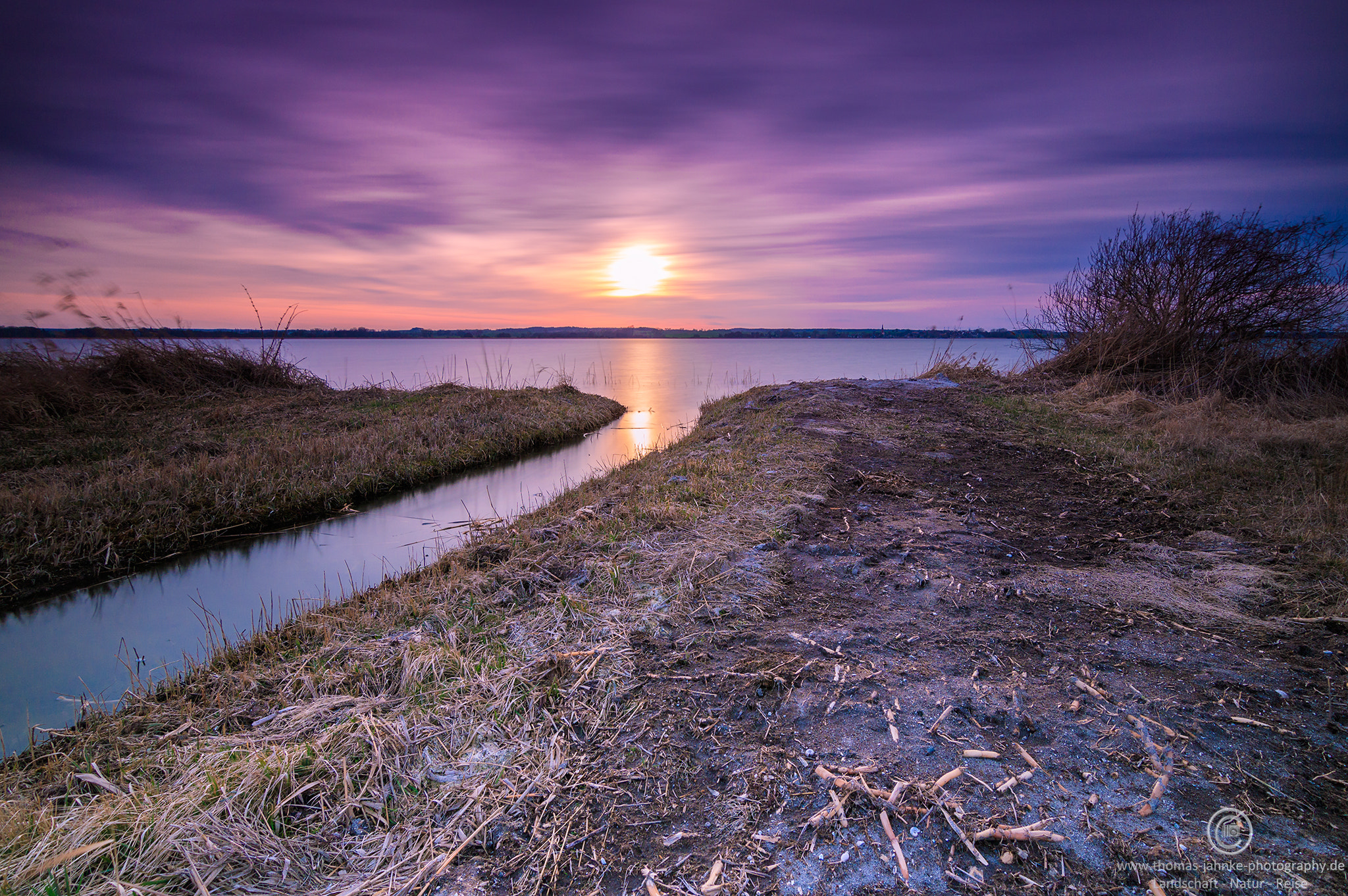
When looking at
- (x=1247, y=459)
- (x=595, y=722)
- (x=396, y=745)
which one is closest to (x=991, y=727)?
(x=595, y=722)

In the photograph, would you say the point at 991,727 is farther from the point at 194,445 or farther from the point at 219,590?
the point at 194,445

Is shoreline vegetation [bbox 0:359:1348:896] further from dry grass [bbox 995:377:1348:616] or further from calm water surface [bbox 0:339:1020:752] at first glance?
calm water surface [bbox 0:339:1020:752]

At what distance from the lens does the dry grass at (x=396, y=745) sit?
6.69ft

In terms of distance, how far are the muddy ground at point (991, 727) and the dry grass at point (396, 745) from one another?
199 mm

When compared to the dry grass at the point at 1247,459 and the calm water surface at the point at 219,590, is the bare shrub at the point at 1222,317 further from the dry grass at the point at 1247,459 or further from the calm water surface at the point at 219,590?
the calm water surface at the point at 219,590

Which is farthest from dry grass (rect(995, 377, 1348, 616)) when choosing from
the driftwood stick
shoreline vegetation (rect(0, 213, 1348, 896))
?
the driftwood stick

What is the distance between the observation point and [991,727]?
2.51 meters

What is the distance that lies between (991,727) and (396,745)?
2762 millimetres

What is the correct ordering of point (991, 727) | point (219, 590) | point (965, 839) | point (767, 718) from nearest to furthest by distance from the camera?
1. point (965, 839)
2. point (991, 727)
3. point (767, 718)
4. point (219, 590)

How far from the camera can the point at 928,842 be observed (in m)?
1.97

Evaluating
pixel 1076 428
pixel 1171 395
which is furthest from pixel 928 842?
pixel 1171 395

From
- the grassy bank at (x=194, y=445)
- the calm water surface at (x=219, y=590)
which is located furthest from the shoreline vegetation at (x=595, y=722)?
the grassy bank at (x=194, y=445)

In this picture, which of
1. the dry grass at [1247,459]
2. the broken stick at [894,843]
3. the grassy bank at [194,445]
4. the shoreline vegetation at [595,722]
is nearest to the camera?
the broken stick at [894,843]

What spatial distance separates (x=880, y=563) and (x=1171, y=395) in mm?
10884
